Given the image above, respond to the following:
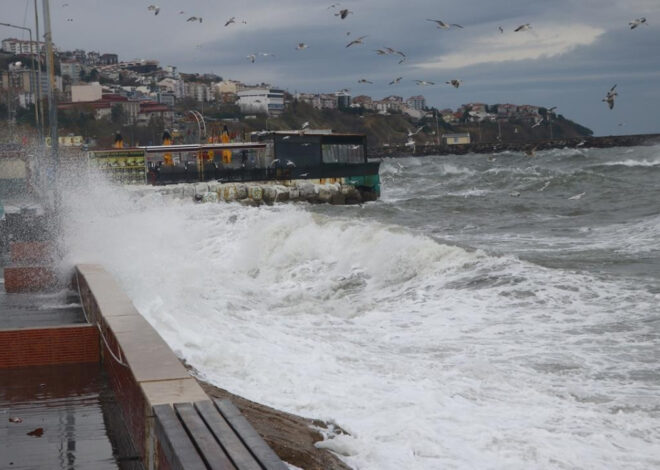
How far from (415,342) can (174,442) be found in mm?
7941

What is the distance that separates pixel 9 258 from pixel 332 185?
30.6 metres

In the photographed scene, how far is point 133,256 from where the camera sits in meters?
15.4

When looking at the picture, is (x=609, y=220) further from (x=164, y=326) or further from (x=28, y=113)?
(x=28, y=113)

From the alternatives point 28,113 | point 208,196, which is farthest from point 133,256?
point 28,113

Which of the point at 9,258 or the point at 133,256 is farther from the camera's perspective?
the point at 9,258

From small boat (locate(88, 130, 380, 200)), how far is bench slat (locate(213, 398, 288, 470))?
39.4 m

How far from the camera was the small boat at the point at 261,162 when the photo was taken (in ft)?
147

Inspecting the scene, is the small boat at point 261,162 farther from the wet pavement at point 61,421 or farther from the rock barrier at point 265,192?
the wet pavement at point 61,421

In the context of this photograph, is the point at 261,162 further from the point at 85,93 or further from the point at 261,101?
the point at 261,101

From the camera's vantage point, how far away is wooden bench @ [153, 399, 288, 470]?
4535mm

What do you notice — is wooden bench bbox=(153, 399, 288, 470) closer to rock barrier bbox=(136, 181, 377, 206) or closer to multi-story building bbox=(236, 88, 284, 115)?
rock barrier bbox=(136, 181, 377, 206)

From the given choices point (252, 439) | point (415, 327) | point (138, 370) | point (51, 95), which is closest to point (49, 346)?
point (138, 370)

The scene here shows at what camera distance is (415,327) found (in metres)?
13.7

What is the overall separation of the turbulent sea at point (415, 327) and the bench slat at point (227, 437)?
6.96 ft
